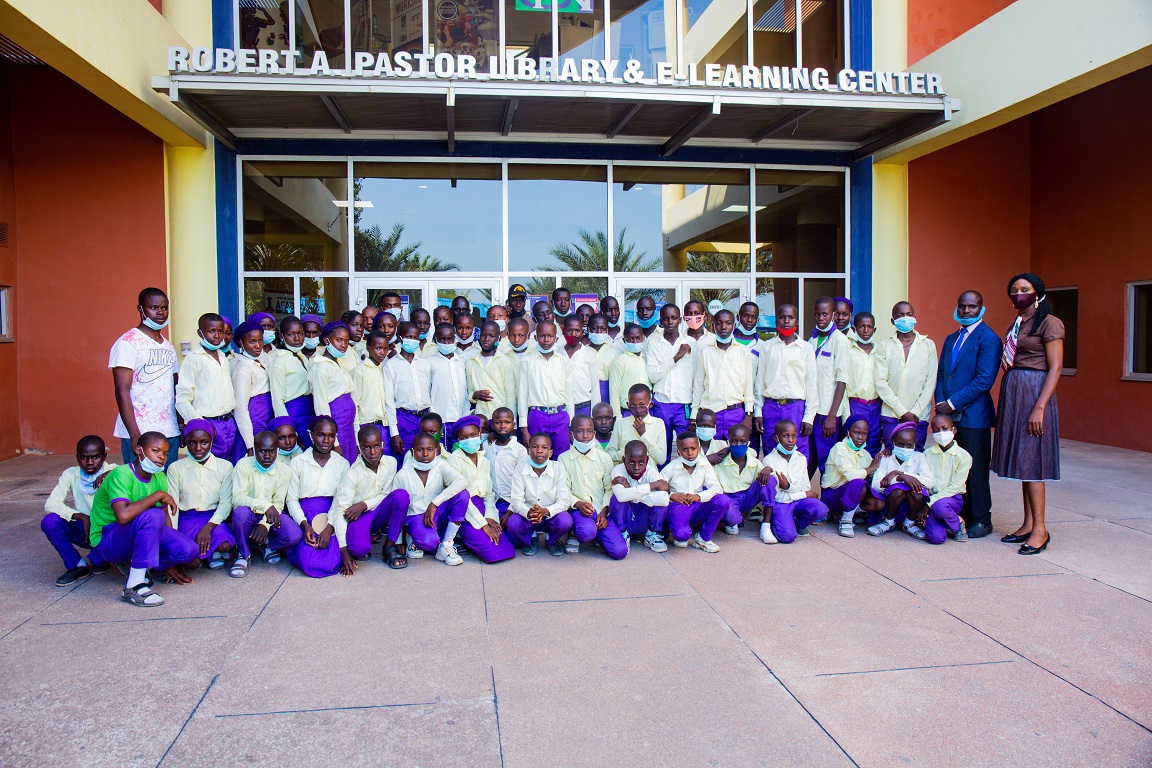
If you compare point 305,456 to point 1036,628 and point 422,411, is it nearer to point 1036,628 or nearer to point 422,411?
point 422,411

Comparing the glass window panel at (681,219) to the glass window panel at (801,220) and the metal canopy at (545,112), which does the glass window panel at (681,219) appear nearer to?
the glass window panel at (801,220)

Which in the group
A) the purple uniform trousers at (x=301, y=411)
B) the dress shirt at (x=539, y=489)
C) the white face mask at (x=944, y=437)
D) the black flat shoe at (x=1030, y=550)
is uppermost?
the purple uniform trousers at (x=301, y=411)

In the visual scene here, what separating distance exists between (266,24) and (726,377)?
7.85 m

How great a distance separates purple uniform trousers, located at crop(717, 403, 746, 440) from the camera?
6.41 meters

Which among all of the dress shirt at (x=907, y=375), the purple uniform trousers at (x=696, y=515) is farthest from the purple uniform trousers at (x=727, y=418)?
the dress shirt at (x=907, y=375)

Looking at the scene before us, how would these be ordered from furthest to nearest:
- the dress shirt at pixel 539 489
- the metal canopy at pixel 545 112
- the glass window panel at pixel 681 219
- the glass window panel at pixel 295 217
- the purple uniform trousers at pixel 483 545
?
the glass window panel at pixel 681 219 → the glass window panel at pixel 295 217 → the metal canopy at pixel 545 112 → the dress shirt at pixel 539 489 → the purple uniform trousers at pixel 483 545

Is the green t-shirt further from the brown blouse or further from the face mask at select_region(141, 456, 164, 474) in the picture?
the brown blouse

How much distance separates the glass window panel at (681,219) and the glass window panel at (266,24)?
15.5 ft

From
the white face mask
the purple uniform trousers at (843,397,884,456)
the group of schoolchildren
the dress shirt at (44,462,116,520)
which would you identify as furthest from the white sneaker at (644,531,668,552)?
the dress shirt at (44,462,116,520)

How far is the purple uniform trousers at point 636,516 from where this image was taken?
17.7ft

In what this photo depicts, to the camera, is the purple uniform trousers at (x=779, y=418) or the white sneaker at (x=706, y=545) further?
the purple uniform trousers at (x=779, y=418)

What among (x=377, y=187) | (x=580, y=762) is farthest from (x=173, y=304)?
(x=580, y=762)

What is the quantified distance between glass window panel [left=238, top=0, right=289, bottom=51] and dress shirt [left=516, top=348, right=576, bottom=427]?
21.3ft

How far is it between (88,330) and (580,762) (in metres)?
9.45
